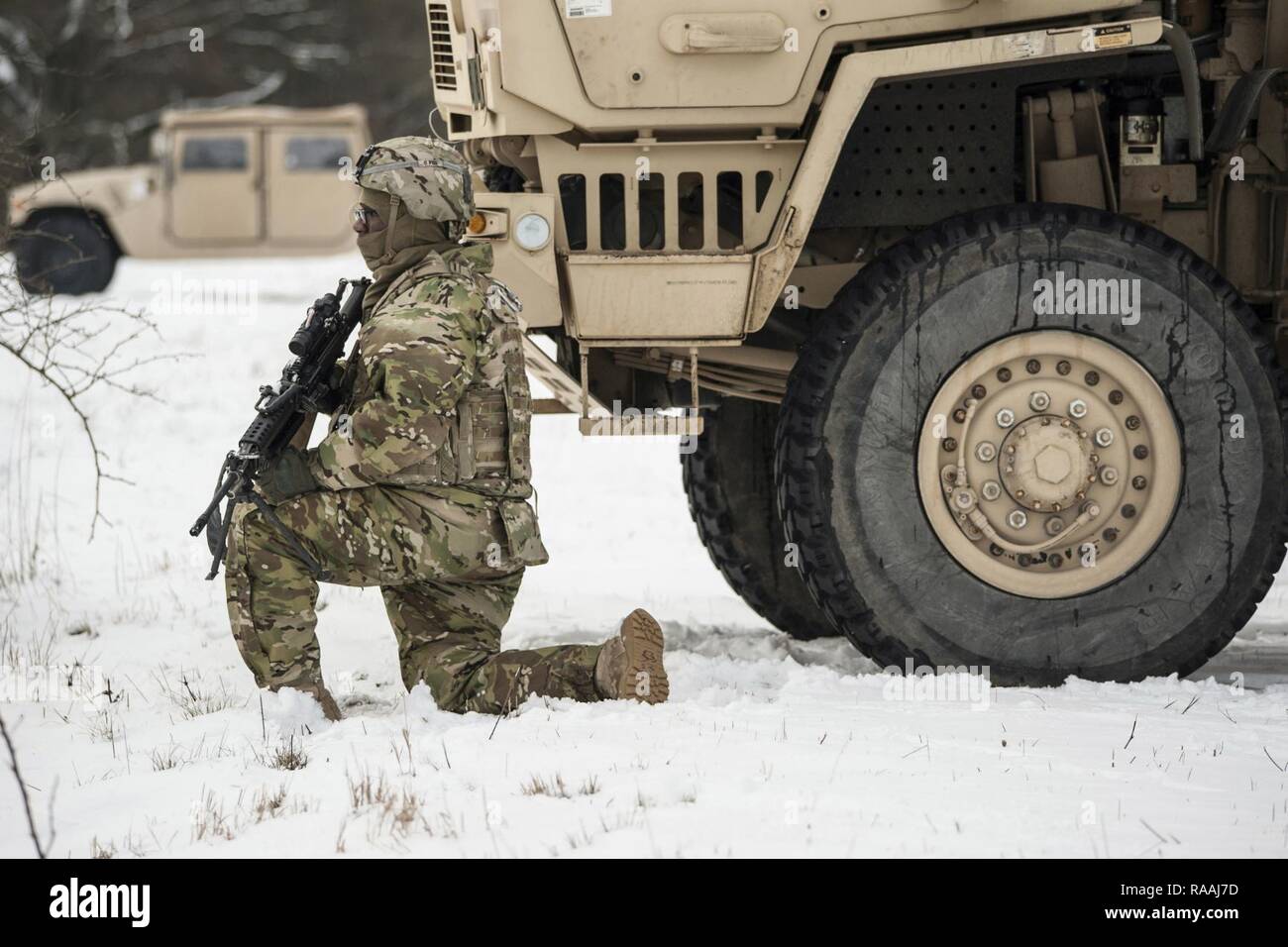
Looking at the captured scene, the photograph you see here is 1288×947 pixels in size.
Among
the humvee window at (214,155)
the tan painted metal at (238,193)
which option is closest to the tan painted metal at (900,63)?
the tan painted metal at (238,193)

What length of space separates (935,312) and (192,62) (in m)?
26.7

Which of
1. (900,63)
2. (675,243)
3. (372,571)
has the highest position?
(900,63)

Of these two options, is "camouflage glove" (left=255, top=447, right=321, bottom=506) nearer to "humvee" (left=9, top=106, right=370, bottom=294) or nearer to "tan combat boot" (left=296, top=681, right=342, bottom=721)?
"tan combat boot" (left=296, top=681, right=342, bottom=721)

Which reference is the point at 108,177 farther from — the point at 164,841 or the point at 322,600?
the point at 164,841

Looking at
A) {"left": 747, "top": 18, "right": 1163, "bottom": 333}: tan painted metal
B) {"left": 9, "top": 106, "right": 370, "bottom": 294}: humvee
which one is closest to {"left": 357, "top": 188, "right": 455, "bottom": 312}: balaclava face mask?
{"left": 747, "top": 18, "right": 1163, "bottom": 333}: tan painted metal

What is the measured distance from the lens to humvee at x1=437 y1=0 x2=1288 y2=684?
5.09 metres

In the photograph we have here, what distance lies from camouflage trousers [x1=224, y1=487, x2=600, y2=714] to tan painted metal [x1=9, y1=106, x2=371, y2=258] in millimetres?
14122

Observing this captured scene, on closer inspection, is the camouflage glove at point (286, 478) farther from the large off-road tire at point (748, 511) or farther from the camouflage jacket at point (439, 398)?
the large off-road tire at point (748, 511)

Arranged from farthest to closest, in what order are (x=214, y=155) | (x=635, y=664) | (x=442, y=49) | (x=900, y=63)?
(x=214, y=155)
(x=442, y=49)
(x=900, y=63)
(x=635, y=664)

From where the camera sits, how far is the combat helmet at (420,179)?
5.00 metres

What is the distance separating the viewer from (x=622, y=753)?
14.5ft

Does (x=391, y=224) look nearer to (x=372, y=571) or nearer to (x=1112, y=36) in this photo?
(x=372, y=571)

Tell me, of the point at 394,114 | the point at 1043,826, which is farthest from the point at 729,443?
the point at 394,114

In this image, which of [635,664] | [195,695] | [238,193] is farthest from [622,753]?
Result: [238,193]
